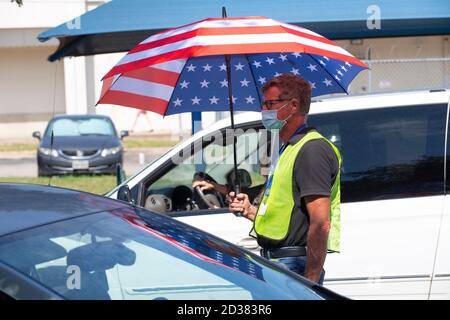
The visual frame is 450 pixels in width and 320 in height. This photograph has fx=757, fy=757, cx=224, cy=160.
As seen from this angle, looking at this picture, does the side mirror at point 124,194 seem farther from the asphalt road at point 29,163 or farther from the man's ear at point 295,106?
the asphalt road at point 29,163

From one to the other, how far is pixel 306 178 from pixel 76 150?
11549 mm

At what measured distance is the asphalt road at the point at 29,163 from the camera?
16.7 m

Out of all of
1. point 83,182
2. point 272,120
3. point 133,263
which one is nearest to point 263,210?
point 272,120

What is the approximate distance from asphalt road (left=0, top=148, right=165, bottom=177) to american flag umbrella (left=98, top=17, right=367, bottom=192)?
1115cm

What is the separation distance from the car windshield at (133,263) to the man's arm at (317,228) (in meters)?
0.26

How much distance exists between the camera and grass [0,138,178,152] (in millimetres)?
22547

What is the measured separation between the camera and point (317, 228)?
344cm

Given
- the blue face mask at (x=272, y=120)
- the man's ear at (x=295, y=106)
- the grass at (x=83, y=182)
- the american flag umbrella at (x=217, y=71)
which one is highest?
the american flag umbrella at (x=217, y=71)

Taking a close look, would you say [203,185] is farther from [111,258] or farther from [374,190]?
[111,258]

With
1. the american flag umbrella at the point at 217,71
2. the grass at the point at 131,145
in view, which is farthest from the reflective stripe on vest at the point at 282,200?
the grass at the point at 131,145

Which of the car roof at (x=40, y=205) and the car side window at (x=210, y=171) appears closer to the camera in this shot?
the car roof at (x=40, y=205)

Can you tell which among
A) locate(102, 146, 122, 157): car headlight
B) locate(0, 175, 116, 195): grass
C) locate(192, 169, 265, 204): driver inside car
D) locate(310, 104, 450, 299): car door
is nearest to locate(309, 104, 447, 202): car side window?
locate(310, 104, 450, 299): car door

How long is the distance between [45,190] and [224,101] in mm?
1956

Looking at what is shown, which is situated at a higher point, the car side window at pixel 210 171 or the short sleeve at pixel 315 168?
the short sleeve at pixel 315 168
